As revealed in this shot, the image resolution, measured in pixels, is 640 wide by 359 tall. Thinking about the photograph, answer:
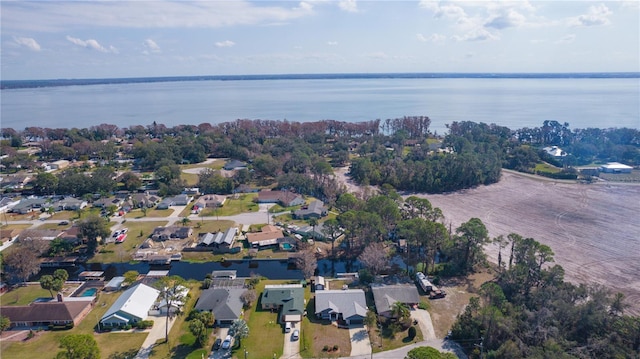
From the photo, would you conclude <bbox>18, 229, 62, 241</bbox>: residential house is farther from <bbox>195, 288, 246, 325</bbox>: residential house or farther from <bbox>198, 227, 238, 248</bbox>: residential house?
<bbox>195, 288, 246, 325</bbox>: residential house

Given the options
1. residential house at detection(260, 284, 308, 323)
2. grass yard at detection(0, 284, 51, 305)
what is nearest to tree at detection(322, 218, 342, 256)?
residential house at detection(260, 284, 308, 323)

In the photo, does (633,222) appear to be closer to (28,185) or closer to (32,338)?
(32,338)

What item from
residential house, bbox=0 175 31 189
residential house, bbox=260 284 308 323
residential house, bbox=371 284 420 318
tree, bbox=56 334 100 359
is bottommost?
residential house, bbox=260 284 308 323

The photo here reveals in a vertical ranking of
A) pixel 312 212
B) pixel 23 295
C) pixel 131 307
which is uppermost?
pixel 312 212

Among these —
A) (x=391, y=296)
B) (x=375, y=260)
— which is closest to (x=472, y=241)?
(x=375, y=260)

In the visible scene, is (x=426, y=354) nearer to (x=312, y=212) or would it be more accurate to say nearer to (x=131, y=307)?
(x=131, y=307)

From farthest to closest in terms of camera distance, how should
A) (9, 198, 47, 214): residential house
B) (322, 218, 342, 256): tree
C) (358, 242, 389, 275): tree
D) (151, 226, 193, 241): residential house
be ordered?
(9, 198, 47, 214): residential house, (151, 226, 193, 241): residential house, (322, 218, 342, 256): tree, (358, 242, 389, 275): tree

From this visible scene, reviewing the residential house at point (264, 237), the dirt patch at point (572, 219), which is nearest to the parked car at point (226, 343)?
the residential house at point (264, 237)
